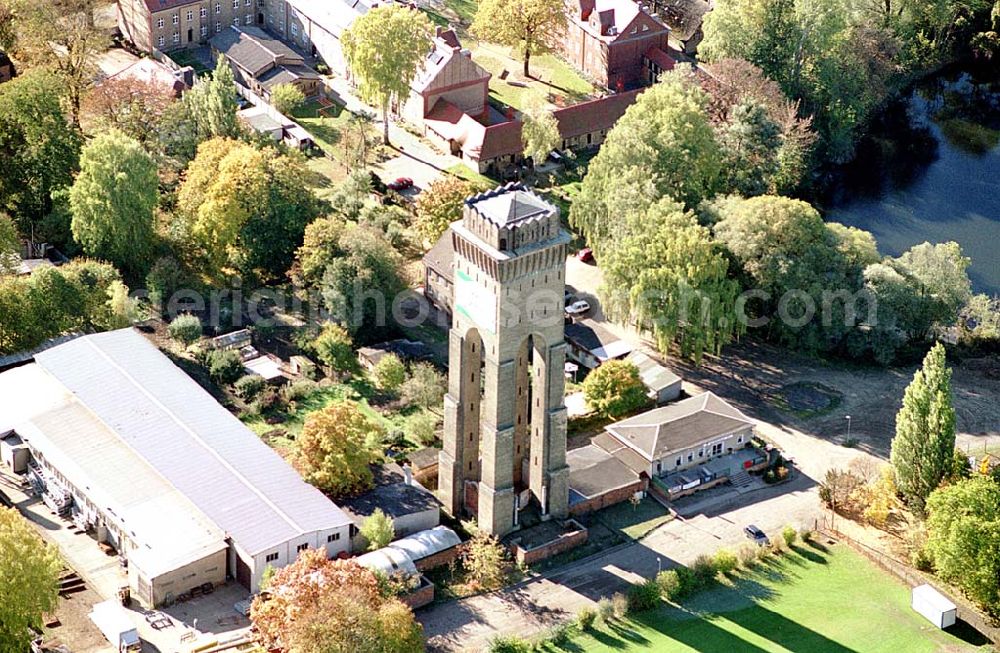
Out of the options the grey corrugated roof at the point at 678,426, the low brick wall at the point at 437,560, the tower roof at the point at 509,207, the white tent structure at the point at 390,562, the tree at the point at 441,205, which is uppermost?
the tower roof at the point at 509,207

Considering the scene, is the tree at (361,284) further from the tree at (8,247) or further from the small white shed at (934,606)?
the small white shed at (934,606)

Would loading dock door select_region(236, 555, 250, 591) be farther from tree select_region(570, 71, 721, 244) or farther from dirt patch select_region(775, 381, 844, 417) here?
tree select_region(570, 71, 721, 244)

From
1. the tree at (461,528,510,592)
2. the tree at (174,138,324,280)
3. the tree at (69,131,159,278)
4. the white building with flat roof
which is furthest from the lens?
the tree at (174,138,324,280)

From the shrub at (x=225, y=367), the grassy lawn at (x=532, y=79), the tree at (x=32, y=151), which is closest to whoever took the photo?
the shrub at (x=225, y=367)

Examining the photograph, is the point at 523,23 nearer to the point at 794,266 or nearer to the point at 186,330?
the point at 794,266

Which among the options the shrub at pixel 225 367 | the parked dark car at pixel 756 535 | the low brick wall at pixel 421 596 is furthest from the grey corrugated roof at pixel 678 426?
the shrub at pixel 225 367

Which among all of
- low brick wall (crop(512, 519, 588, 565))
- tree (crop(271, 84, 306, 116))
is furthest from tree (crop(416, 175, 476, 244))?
low brick wall (crop(512, 519, 588, 565))

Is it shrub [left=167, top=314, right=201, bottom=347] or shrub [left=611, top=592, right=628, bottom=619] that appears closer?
shrub [left=611, top=592, right=628, bottom=619]
